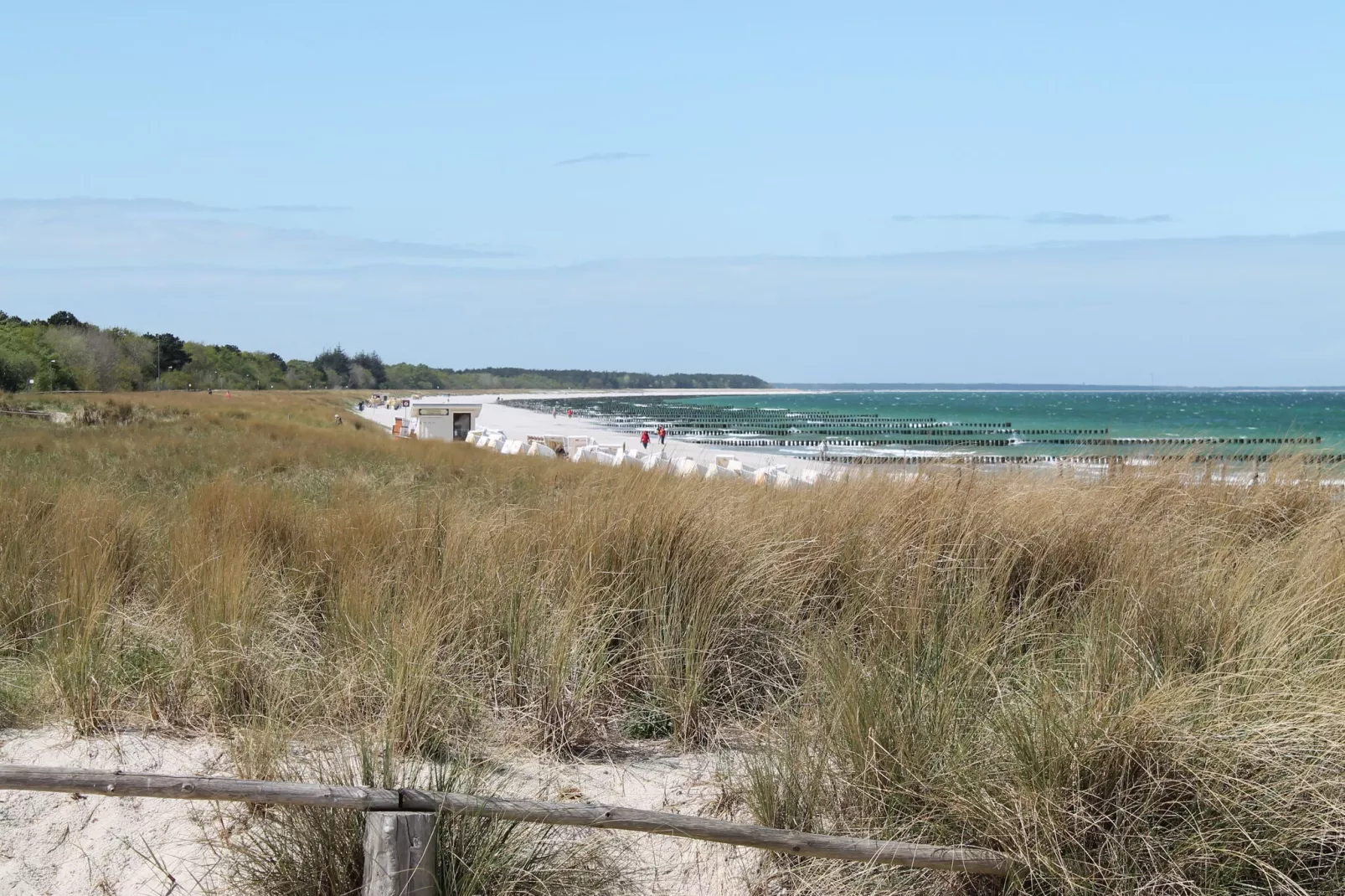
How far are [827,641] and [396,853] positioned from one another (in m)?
2.00

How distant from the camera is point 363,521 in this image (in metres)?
5.85

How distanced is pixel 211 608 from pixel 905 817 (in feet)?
9.96

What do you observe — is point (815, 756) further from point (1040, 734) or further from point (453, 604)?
point (453, 604)

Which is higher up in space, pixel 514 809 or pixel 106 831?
pixel 514 809

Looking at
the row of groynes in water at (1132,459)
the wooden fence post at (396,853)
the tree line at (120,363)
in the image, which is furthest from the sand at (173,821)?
the tree line at (120,363)

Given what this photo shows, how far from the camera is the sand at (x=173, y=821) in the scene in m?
3.31

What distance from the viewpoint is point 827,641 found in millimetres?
4277

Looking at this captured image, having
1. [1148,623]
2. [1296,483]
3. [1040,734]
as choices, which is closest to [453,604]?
[1040,734]

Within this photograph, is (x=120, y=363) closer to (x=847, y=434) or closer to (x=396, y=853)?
(x=847, y=434)

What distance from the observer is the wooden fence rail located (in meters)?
2.96

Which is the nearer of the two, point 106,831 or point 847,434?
point 106,831

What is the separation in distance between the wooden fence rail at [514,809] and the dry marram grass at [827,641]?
0.14 meters

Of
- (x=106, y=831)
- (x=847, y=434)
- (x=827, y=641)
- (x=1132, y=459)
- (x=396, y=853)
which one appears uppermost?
(x=1132, y=459)

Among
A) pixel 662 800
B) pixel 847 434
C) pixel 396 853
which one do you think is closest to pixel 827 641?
pixel 662 800
